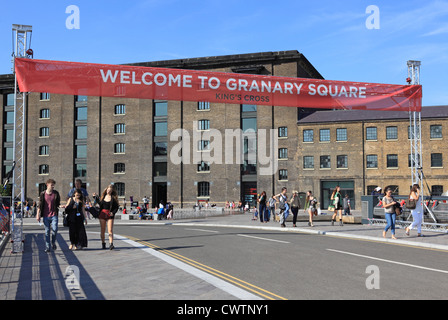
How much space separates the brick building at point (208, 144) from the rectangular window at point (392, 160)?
0.34 feet

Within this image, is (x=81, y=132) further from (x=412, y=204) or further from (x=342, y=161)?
(x=412, y=204)

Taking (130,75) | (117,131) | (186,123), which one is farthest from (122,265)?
(117,131)

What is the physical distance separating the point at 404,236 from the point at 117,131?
48.2m

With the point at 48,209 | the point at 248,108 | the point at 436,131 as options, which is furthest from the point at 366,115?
the point at 48,209

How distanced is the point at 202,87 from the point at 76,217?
657 centimetres

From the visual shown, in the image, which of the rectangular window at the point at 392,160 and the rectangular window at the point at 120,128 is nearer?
the rectangular window at the point at 392,160

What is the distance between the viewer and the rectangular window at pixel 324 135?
50719mm

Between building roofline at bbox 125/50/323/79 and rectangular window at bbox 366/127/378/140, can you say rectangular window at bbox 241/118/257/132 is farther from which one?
rectangular window at bbox 366/127/378/140

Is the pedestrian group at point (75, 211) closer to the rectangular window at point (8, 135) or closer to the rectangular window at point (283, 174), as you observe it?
the rectangular window at point (283, 174)


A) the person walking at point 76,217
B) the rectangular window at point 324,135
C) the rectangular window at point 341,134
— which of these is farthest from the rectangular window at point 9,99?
the person walking at point 76,217

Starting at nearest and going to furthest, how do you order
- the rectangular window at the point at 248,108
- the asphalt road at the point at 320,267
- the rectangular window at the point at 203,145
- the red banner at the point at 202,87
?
the asphalt road at the point at 320,267 < the red banner at the point at 202,87 < the rectangular window at the point at 248,108 < the rectangular window at the point at 203,145

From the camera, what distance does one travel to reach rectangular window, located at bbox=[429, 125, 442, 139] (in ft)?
153

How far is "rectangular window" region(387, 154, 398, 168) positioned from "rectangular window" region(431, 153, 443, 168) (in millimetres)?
3560
